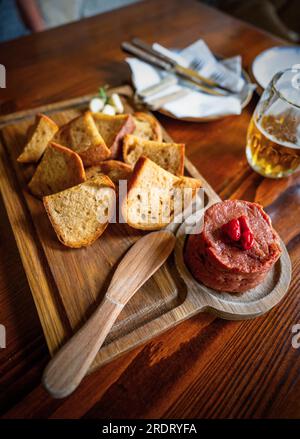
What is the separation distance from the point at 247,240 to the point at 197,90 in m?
1.05

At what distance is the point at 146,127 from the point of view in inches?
58.0

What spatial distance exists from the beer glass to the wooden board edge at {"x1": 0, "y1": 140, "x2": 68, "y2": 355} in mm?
946

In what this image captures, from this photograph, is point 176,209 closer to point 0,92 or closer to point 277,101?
point 277,101

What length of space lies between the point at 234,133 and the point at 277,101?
37 cm

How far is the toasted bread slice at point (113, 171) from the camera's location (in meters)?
1.23

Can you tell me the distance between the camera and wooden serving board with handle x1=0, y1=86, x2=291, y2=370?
3.10 ft

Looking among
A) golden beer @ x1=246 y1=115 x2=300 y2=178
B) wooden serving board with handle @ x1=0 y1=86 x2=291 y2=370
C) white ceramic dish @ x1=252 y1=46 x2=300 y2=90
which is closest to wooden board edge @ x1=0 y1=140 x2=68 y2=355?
wooden serving board with handle @ x1=0 y1=86 x2=291 y2=370

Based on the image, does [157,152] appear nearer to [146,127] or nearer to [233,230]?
[146,127]

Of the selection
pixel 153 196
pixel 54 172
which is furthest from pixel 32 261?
pixel 153 196

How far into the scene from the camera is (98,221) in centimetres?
113

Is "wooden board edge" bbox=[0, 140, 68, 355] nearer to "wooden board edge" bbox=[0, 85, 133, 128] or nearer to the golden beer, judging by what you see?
"wooden board edge" bbox=[0, 85, 133, 128]

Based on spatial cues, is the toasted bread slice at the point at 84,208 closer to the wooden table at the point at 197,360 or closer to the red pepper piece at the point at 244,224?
the wooden table at the point at 197,360

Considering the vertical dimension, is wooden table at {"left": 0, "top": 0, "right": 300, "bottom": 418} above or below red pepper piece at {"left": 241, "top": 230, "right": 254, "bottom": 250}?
below

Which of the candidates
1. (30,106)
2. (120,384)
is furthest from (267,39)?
(120,384)
